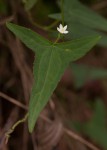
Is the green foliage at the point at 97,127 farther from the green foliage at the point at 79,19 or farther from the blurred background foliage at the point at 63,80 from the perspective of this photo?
the green foliage at the point at 79,19

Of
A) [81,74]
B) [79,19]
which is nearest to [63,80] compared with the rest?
[81,74]

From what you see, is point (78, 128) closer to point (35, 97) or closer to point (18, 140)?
point (18, 140)

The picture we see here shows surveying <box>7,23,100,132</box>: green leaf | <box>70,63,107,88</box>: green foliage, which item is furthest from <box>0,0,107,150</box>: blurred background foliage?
<box>7,23,100,132</box>: green leaf

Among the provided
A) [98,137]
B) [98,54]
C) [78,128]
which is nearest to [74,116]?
[78,128]

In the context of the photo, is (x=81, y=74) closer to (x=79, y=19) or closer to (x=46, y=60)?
(x=79, y=19)

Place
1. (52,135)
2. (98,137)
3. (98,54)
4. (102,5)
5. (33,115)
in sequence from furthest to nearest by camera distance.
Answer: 1. (98,54)
2. (102,5)
3. (98,137)
4. (52,135)
5. (33,115)

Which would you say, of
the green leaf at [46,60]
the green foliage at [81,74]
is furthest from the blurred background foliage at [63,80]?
the green leaf at [46,60]

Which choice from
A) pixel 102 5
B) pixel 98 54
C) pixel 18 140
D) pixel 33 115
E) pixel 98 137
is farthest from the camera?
pixel 98 54
